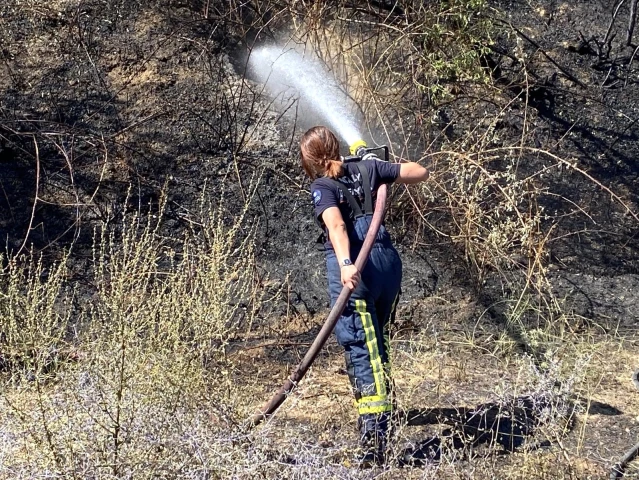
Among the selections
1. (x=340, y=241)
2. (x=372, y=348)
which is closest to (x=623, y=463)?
(x=372, y=348)

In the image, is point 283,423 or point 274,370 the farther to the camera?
point 274,370

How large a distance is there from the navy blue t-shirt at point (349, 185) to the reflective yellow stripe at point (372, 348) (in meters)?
0.37

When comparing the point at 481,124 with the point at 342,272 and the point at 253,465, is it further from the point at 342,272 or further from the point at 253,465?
the point at 253,465

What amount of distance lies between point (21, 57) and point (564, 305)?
4.68 meters

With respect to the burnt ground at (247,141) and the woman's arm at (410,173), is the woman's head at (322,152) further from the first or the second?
the burnt ground at (247,141)

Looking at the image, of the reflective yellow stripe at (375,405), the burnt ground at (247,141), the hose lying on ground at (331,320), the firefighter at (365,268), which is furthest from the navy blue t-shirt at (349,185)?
the burnt ground at (247,141)

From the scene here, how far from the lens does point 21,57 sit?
6.68m

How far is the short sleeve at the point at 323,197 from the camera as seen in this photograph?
401 centimetres

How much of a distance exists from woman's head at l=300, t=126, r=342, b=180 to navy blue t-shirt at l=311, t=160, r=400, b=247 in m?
0.06

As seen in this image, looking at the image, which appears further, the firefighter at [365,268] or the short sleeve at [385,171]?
the short sleeve at [385,171]

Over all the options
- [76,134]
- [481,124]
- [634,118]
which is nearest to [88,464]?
[76,134]

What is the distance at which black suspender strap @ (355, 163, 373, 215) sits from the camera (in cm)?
414

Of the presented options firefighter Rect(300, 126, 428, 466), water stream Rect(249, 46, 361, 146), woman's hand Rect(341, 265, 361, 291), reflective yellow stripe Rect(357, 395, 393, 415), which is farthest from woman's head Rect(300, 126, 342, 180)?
water stream Rect(249, 46, 361, 146)

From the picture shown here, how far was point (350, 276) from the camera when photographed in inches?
150
